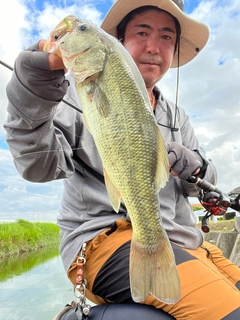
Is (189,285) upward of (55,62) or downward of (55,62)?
downward

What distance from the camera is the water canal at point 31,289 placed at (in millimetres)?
5554

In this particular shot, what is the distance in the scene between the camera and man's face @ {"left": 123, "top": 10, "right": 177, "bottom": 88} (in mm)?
2619

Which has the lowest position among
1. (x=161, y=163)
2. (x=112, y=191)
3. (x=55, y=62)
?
(x=112, y=191)

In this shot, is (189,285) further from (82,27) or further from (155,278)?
(82,27)

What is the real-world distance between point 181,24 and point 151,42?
0.50 meters

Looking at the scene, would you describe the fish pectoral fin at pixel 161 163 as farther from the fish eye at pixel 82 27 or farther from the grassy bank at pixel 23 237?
the grassy bank at pixel 23 237

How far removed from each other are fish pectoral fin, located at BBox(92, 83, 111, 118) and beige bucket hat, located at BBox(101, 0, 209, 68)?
151 cm

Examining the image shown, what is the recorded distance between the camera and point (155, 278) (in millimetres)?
1433

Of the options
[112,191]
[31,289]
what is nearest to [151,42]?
[112,191]

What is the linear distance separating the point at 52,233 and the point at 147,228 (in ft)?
56.9

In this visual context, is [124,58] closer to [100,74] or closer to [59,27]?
[100,74]

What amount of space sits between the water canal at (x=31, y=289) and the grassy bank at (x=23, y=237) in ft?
1.40

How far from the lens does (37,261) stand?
1253 cm

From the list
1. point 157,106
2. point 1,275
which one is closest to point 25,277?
point 1,275
